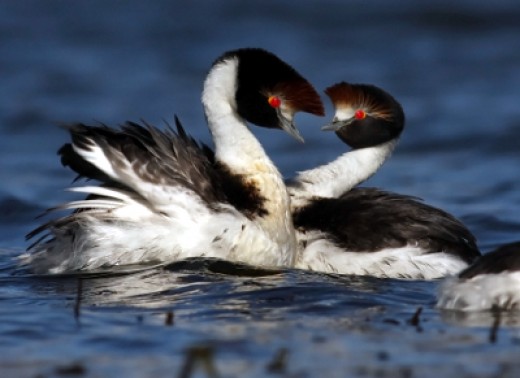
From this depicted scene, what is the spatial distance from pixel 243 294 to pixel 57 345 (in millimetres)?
1448

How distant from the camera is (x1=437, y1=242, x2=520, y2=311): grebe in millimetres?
6840

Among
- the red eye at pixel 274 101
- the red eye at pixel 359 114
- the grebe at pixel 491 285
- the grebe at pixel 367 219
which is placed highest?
the red eye at pixel 359 114

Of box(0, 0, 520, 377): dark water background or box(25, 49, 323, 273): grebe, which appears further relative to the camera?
box(25, 49, 323, 273): grebe

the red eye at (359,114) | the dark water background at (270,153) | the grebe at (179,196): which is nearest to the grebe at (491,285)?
the dark water background at (270,153)

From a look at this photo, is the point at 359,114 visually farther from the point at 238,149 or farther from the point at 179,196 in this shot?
the point at 179,196

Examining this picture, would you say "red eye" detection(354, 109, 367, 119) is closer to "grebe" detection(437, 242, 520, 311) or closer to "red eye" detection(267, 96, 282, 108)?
"red eye" detection(267, 96, 282, 108)

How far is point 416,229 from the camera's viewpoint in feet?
28.2

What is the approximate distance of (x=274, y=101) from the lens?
8695mm

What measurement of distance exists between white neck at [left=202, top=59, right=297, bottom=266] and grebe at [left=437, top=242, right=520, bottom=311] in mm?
1656

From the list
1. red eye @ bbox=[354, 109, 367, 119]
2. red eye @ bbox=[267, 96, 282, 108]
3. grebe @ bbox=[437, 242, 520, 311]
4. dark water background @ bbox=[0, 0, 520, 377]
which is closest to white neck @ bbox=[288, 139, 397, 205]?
red eye @ bbox=[354, 109, 367, 119]

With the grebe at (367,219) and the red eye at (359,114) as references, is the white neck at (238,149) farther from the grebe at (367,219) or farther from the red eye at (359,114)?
the red eye at (359,114)

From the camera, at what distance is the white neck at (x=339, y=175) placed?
9336 millimetres

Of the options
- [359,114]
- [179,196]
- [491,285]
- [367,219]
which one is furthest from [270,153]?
[491,285]

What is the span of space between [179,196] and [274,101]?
1.10 metres
